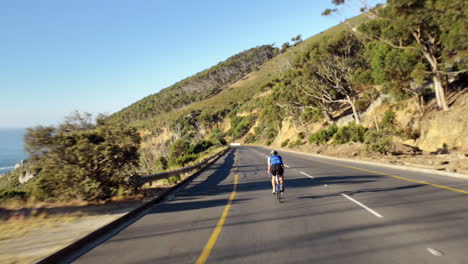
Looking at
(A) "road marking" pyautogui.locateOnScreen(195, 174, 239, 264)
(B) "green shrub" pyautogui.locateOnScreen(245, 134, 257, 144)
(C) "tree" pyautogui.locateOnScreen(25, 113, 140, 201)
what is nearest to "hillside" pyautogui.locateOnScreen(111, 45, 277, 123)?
(B) "green shrub" pyautogui.locateOnScreen(245, 134, 257, 144)

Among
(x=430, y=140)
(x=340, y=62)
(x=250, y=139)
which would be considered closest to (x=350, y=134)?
Answer: (x=430, y=140)

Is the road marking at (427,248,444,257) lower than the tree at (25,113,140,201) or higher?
lower

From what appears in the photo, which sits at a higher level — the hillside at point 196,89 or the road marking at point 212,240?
the hillside at point 196,89

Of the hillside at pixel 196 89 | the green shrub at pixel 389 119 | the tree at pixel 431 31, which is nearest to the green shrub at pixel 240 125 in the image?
the hillside at pixel 196 89

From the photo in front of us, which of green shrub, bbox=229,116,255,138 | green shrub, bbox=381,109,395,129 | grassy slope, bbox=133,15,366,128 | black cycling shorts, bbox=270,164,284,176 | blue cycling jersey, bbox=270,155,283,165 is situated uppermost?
grassy slope, bbox=133,15,366,128

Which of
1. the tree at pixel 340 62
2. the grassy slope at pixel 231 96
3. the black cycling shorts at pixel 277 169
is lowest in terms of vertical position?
the black cycling shorts at pixel 277 169

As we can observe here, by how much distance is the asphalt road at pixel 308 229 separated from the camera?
195 inches

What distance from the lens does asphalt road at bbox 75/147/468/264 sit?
16.3 feet

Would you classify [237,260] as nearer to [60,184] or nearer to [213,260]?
[213,260]

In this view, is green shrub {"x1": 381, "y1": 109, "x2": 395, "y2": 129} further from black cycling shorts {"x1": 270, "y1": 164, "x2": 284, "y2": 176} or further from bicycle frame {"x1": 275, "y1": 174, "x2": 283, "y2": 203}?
bicycle frame {"x1": 275, "y1": 174, "x2": 283, "y2": 203}

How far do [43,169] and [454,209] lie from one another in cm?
1186

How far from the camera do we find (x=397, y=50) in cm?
2705

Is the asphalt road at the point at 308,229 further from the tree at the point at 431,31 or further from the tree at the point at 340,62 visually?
the tree at the point at 340,62

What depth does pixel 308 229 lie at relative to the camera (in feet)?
20.9
